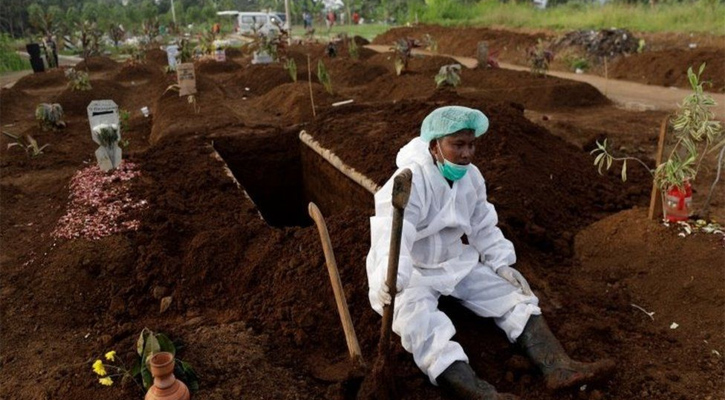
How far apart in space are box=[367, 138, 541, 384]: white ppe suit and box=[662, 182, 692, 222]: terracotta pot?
1572 mm

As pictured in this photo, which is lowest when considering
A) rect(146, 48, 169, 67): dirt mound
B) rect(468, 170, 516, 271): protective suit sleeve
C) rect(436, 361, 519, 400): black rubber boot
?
rect(146, 48, 169, 67): dirt mound

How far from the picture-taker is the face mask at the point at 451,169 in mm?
2594

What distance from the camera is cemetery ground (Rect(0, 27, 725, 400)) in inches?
103

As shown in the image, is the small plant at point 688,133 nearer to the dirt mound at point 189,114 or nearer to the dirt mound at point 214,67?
the dirt mound at point 189,114

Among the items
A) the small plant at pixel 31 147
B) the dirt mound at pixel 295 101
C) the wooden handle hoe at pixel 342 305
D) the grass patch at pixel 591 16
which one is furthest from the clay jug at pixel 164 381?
the grass patch at pixel 591 16

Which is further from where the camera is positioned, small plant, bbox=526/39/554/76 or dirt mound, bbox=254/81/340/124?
small plant, bbox=526/39/554/76

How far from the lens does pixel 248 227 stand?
3.87 m

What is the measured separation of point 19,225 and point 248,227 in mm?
2319

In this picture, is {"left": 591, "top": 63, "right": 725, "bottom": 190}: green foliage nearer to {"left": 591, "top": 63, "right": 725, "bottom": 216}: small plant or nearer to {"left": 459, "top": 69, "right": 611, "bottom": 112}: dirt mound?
{"left": 591, "top": 63, "right": 725, "bottom": 216}: small plant

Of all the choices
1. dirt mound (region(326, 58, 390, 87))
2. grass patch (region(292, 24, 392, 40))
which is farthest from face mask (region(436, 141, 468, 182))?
grass patch (region(292, 24, 392, 40))

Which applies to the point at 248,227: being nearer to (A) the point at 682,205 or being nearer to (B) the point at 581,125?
(A) the point at 682,205

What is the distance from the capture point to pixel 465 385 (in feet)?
7.59

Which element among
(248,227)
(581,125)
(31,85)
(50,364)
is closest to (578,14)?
(581,125)

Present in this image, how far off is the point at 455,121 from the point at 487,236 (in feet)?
2.35
